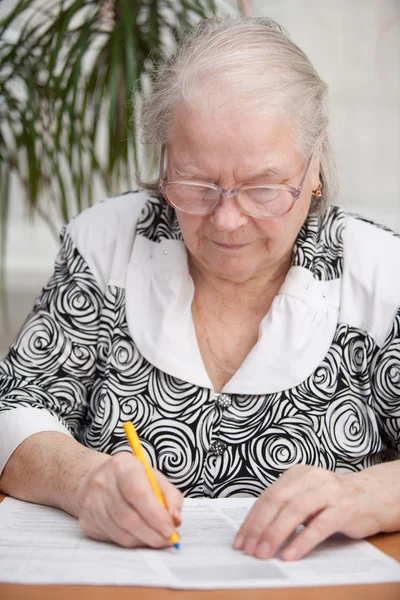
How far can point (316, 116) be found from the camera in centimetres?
157

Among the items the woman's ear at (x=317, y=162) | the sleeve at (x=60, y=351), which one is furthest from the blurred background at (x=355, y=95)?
the woman's ear at (x=317, y=162)

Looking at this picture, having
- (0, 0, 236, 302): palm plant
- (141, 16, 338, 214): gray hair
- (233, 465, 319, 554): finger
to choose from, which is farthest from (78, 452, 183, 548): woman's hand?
(0, 0, 236, 302): palm plant

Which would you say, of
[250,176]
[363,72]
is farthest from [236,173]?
[363,72]

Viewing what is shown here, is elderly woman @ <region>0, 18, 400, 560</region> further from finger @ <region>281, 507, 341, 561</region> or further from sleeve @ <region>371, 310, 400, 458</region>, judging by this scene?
finger @ <region>281, 507, 341, 561</region>

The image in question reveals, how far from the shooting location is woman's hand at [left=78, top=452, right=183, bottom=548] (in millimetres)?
1118

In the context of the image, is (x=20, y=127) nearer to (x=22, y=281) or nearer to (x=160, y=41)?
(x=160, y=41)

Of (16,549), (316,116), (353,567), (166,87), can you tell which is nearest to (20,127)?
(166,87)

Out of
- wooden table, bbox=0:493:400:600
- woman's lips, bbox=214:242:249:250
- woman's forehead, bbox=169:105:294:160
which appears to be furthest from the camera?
woman's lips, bbox=214:242:249:250

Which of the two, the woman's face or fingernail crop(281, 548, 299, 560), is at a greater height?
the woman's face

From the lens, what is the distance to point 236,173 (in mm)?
1444

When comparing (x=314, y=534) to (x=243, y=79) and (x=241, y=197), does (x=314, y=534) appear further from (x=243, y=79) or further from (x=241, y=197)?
(x=243, y=79)

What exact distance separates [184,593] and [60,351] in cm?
83

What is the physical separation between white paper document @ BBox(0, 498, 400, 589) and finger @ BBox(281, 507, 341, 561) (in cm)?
1

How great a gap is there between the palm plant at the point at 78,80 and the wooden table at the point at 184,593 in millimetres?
1743
